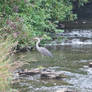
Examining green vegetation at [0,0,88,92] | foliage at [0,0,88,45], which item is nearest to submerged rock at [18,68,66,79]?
green vegetation at [0,0,88,92]

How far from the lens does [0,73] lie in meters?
5.95

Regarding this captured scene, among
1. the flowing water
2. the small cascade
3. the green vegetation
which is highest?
the green vegetation

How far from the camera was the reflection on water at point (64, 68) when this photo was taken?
800 centimetres

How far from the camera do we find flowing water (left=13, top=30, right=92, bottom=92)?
316 inches

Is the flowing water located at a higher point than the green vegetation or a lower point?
lower

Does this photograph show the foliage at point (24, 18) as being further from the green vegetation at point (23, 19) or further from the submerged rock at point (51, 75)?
the submerged rock at point (51, 75)

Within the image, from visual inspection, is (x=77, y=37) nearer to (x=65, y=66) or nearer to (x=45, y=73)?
(x=65, y=66)

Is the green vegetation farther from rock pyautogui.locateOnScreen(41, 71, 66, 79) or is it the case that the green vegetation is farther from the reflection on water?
rock pyautogui.locateOnScreen(41, 71, 66, 79)

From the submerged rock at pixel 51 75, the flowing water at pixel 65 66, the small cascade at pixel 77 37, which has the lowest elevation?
the small cascade at pixel 77 37

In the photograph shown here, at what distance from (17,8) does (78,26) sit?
21.7 ft

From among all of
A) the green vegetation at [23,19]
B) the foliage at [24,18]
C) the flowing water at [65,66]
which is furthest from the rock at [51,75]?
the foliage at [24,18]

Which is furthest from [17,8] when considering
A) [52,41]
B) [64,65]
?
[64,65]

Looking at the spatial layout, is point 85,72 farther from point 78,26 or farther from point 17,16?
point 78,26

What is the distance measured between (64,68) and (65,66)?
0.30 meters
